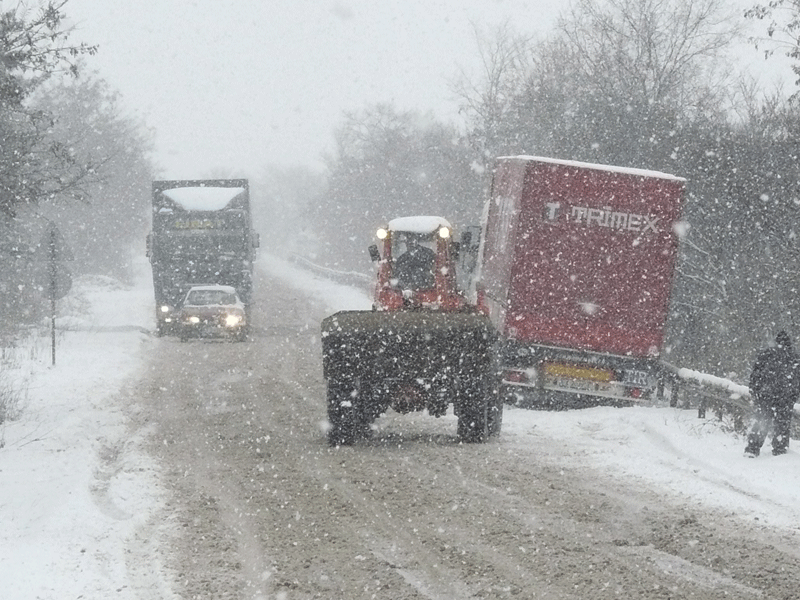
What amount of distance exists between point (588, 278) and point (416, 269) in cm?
252

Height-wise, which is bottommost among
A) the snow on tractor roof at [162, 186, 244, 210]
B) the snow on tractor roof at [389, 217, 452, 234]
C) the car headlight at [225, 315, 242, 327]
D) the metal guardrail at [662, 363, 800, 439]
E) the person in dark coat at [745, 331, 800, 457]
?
the car headlight at [225, 315, 242, 327]

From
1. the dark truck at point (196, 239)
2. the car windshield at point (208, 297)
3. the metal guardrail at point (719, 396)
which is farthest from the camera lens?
the dark truck at point (196, 239)

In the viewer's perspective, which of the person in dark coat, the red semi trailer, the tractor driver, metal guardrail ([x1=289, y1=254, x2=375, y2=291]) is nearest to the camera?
the person in dark coat

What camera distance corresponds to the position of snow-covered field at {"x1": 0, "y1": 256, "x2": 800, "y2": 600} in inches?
300

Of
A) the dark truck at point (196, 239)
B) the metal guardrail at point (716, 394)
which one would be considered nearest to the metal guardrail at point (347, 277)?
the dark truck at point (196, 239)

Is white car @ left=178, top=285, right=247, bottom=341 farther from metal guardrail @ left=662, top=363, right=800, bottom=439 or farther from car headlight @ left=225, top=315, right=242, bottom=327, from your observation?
metal guardrail @ left=662, top=363, right=800, bottom=439

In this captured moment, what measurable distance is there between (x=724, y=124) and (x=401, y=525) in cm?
2055

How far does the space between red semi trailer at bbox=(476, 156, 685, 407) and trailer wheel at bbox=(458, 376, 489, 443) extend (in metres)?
2.45

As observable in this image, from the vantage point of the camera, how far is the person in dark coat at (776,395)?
1214 centimetres

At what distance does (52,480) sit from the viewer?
10.6m

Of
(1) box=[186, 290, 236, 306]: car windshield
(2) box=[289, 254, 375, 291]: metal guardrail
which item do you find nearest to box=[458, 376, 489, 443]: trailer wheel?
(1) box=[186, 290, 236, 306]: car windshield

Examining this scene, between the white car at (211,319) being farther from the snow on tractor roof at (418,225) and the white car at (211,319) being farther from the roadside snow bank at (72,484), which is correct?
the snow on tractor roof at (418,225)

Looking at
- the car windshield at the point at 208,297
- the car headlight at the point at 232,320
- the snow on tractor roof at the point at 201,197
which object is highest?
the snow on tractor roof at the point at 201,197

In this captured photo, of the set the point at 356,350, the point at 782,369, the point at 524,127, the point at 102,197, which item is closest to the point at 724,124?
the point at 524,127
